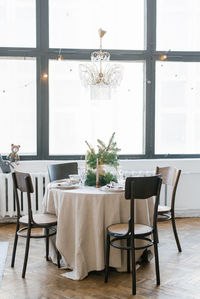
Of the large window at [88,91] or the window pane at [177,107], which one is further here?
the window pane at [177,107]

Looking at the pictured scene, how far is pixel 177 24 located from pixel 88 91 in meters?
1.67

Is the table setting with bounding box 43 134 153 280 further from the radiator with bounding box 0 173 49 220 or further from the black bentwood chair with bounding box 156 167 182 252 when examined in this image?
the radiator with bounding box 0 173 49 220

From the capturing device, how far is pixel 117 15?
570 cm

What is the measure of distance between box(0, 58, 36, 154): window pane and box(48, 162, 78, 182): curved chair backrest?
112 cm

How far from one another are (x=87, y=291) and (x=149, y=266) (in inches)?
32.4

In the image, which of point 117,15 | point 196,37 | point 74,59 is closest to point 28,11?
point 74,59

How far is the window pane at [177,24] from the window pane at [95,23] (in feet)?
0.96

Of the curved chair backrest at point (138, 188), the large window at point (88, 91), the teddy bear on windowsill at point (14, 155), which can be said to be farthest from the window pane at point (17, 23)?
the curved chair backrest at point (138, 188)

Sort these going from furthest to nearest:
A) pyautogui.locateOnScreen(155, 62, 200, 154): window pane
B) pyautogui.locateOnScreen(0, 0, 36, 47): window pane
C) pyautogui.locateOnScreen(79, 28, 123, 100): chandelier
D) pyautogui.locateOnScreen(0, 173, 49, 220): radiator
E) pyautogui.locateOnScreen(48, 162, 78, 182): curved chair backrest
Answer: pyautogui.locateOnScreen(155, 62, 200, 154): window pane, pyautogui.locateOnScreen(0, 0, 36, 47): window pane, pyautogui.locateOnScreen(0, 173, 49, 220): radiator, pyautogui.locateOnScreen(48, 162, 78, 182): curved chair backrest, pyautogui.locateOnScreen(79, 28, 123, 100): chandelier

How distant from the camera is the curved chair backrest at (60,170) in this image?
14.8 ft

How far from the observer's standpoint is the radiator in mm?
5301

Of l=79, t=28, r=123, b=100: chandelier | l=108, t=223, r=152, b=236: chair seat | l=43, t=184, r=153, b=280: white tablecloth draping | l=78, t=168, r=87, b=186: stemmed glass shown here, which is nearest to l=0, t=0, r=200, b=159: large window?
l=79, t=28, r=123, b=100: chandelier

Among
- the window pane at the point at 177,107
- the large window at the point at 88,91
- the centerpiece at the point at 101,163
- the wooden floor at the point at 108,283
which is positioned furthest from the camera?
the window pane at the point at 177,107

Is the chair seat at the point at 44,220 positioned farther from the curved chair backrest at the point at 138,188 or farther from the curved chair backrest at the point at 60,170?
the curved chair backrest at the point at 138,188
